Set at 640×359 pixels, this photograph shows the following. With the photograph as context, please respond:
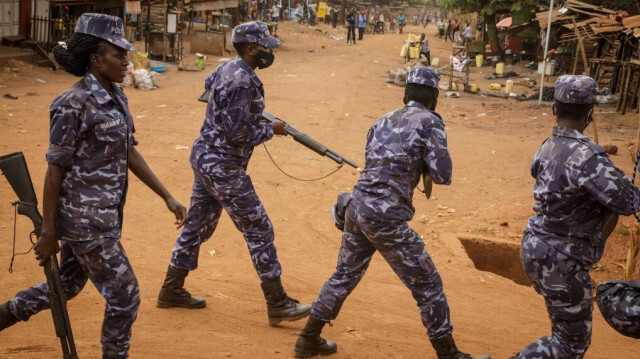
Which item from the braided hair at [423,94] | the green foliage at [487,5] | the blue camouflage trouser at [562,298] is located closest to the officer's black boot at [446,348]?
the blue camouflage trouser at [562,298]

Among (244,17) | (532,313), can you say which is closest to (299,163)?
(532,313)

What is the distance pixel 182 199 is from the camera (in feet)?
28.2

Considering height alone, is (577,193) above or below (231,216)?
above

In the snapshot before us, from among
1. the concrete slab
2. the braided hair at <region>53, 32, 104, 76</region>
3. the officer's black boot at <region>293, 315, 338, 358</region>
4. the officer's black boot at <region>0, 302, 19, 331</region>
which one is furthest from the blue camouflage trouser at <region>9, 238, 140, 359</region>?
the concrete slab

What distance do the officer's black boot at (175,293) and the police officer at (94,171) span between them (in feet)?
4.91

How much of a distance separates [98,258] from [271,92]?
1483 cm

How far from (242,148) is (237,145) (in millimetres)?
51

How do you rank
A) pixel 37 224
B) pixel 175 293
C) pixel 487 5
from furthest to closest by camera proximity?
pixel 487 5 → pixel 175 293 → pixel 37 224

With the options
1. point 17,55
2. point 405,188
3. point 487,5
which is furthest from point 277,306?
point 487,5

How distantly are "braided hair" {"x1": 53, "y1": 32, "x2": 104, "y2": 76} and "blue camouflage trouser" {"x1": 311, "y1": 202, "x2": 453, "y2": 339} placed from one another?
1.76 metres

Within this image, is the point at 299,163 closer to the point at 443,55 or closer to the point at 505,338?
the point at 505,338

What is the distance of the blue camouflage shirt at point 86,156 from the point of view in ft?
11.4

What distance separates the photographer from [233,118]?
4762 mm

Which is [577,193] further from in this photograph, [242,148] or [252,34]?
[252,34]
